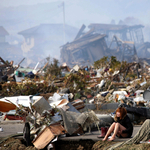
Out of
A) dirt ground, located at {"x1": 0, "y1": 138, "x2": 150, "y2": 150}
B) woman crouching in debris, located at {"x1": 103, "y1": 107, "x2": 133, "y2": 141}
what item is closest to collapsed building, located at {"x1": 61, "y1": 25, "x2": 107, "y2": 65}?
dirt ground, located at {"x1": 0, "y1": 138, "x2": 150, "y2": 150}

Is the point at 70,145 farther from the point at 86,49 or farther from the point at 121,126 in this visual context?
the point at 86,49

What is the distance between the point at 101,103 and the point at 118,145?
693 centimetres

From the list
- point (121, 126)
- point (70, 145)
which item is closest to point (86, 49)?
point (70, 145)

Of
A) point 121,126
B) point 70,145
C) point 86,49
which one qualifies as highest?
point 86,49

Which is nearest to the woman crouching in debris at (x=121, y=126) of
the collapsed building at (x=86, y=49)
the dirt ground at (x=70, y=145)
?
the dirt ground at (x=70, y=145)

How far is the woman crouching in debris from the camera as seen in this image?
5332mm

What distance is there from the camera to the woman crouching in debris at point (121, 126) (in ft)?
17.5

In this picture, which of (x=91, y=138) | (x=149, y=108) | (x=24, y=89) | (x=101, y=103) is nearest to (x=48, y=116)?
(x=91, y=138)

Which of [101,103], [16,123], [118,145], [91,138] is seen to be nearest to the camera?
[118,145]

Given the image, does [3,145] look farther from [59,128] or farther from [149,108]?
[149,108]

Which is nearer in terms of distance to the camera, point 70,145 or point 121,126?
point 121,126

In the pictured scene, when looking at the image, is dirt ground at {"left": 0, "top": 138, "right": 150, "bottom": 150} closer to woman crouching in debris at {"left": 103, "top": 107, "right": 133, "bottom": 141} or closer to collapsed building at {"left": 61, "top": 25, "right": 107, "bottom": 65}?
woman crouching in debris at {"left": 103, "top": 107, "right": 133, "bottom": 141}

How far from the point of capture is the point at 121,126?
542 cm

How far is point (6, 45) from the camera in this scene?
186125 mm
